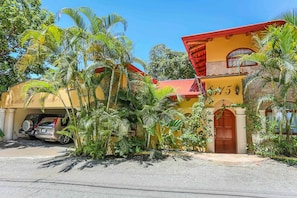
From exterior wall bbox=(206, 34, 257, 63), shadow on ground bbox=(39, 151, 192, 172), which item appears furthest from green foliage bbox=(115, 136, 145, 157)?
exterior wall bbox=(206, 34, 257, 63)

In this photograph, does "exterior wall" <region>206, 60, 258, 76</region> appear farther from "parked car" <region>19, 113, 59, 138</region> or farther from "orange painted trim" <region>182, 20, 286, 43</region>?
"parked car" <region>19, 113, 59, 138</region>

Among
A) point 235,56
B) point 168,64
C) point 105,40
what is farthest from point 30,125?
point 168,64

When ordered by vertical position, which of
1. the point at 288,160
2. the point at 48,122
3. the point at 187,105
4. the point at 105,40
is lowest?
the point at 288,160

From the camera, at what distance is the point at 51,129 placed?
12.7m

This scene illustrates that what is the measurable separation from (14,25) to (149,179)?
13.1m

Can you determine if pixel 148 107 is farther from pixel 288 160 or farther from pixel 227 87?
pixel 288 160

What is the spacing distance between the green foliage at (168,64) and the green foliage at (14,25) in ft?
43.1

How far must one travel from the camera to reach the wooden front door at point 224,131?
428 inches

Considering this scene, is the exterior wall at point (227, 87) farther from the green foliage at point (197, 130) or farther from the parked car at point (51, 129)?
the parked car at point (51, 129)

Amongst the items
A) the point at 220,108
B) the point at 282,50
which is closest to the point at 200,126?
the point at 220,108

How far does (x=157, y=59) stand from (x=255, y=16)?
18.0m

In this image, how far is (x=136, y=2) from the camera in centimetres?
1119

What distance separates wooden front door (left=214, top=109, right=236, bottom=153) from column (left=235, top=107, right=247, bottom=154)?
47.2 inches

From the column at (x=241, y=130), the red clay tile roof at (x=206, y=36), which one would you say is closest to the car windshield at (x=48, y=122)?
the red clay tile roof at (x=206, y=36)
